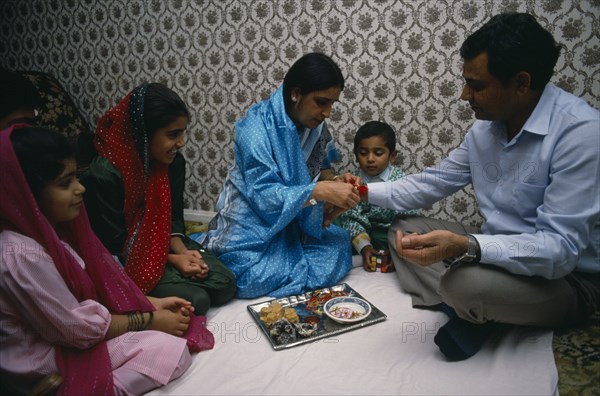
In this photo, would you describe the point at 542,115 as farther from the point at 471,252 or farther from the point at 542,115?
the point at 471,252

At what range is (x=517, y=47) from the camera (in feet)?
4.71

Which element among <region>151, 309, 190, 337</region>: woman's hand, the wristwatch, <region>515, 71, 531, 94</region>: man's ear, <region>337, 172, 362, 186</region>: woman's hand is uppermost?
<region>515, 71, 531, 94</region>: man's ear

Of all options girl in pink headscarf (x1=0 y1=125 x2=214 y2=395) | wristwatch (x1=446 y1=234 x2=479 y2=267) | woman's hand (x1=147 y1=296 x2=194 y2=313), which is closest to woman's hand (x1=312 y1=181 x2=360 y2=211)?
wristwatch (x1=446 y1=234 x2=479 y2=267)

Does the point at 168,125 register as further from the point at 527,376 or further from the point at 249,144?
the point at 527,376

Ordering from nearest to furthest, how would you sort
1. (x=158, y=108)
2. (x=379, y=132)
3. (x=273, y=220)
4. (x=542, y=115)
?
(x=542, y=115) → (x=158, y=108) → (x=273, y=220) → (x=379, y=132)

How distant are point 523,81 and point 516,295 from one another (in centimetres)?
78

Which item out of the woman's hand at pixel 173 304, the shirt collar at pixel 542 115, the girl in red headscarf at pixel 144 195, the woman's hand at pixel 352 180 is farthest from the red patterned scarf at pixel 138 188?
the shirt collar at pixel 542 115

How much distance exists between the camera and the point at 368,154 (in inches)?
97.1

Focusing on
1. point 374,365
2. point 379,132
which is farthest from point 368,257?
point 374,365

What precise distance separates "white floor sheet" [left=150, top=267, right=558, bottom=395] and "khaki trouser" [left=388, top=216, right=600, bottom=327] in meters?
0.14

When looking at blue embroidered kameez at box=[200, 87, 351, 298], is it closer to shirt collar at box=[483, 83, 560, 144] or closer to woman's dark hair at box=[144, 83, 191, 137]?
woman's dark hair at box=[144, 83, 191, 137]

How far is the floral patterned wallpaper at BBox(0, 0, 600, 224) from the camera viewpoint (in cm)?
240

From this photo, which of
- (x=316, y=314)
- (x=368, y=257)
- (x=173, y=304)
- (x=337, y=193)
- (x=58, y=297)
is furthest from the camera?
(x=368, y=257)

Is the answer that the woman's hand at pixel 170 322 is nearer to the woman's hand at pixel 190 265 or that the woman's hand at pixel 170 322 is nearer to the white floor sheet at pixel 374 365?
the white floor sheet at pixel 374 365
